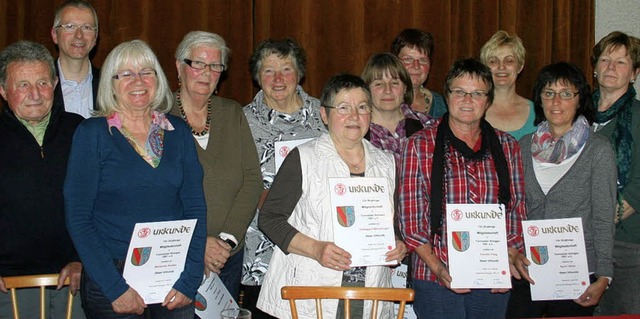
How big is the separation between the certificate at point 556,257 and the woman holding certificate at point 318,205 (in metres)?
0.72

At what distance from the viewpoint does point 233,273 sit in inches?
144

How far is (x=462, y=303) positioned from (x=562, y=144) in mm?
1054

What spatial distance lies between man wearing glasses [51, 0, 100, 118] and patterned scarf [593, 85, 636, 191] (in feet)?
9.88

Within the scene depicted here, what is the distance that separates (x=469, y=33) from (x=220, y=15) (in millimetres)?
1972

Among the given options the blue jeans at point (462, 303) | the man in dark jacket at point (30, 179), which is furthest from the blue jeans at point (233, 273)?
the blue jeans at point (462, 303)

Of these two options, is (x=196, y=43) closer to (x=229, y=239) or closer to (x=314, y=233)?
(x=229, y=239)

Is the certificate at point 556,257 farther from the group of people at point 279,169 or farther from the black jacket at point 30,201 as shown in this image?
the black jacket at point 30,201

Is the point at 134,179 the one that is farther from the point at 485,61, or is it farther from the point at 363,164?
the point at 485,61

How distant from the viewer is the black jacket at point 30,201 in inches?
120

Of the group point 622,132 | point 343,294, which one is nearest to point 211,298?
point 343,294

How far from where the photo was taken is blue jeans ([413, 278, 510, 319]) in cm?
326

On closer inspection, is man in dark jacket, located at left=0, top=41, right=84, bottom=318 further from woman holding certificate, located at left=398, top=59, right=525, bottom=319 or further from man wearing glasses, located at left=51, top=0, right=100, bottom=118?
woman holding certificate, located at left=398, top=59, right=525, bottom=319

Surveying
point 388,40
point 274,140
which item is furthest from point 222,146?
point 388,40

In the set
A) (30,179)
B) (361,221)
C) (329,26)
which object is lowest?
(361,221)
